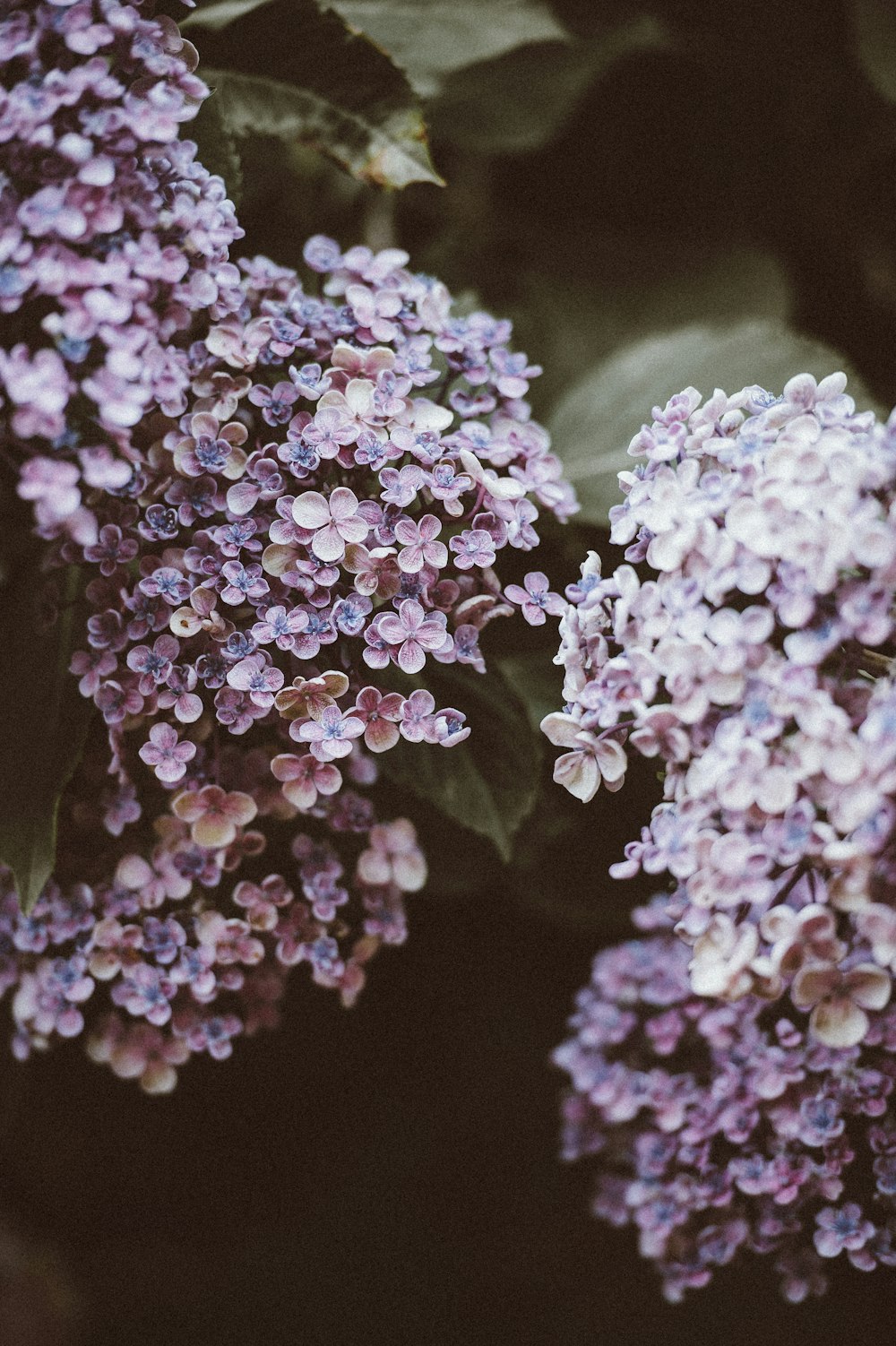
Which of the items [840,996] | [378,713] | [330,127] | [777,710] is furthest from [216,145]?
[840,996]

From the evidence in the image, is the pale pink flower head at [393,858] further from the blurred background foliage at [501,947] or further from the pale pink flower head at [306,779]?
the blurred background foliage at [501,947]

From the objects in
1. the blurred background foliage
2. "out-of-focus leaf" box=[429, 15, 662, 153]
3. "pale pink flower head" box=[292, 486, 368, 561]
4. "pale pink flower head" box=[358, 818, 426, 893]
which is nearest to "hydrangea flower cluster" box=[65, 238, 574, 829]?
"pale pink flower head" box=[292, 486, 368, 561]

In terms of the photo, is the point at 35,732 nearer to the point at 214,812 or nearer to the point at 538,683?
the point at 214,812

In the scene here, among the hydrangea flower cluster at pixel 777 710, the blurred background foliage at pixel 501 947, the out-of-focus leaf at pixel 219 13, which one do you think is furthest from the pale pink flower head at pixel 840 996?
the out-of-focus leaf at pixel 219 13

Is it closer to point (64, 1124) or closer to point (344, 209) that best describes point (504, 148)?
point (344, 209)

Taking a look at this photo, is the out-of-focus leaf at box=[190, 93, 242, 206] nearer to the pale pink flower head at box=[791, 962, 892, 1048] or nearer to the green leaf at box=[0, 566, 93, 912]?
the green leaf at box=[0, 566, 93, 912]

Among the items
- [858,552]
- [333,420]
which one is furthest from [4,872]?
[858,552]
